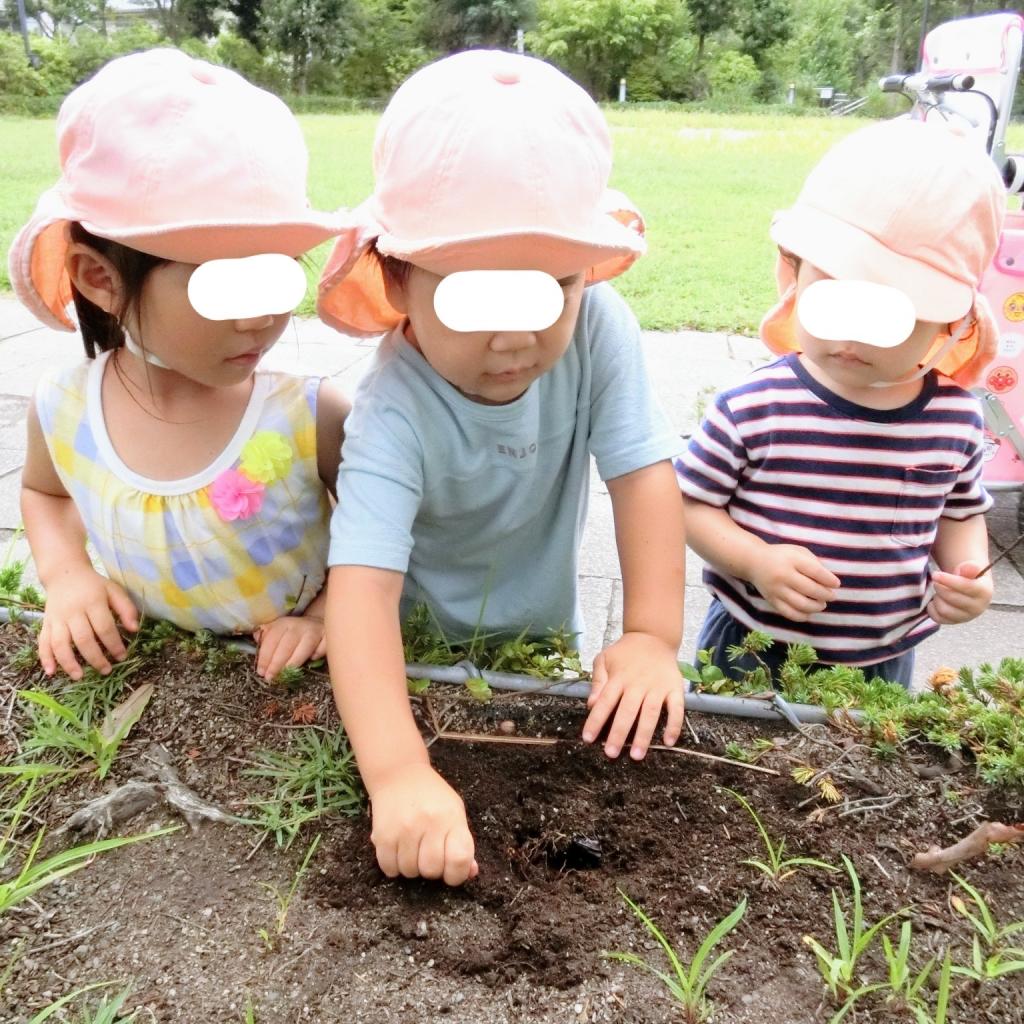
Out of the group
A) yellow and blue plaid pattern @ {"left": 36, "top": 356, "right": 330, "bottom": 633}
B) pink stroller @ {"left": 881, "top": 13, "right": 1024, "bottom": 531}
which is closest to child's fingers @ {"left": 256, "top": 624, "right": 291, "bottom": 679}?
yellow and blue plaid pattern @ {"left": 36, "top": 356, "right": 330, "bottom": 633}

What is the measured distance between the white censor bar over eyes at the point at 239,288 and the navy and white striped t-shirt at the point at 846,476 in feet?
2.54

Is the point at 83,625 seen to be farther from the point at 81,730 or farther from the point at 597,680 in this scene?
the point at 597,680

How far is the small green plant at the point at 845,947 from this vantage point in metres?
0.89

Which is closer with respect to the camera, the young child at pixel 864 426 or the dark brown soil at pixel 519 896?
the dark brown soil at pixel 519 896

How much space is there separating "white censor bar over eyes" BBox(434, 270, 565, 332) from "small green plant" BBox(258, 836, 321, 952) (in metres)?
0.61

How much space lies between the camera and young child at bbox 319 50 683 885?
1028mm

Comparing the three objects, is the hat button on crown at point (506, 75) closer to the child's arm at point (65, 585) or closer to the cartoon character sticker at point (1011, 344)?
the child's arm at point (65, 585)

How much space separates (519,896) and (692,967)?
0.68ft

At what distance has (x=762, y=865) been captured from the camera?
3.38 ft

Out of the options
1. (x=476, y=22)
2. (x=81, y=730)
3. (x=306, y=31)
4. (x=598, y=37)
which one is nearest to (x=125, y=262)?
(x=81, y=730)

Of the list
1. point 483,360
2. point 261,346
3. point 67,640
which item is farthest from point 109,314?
point 483,360

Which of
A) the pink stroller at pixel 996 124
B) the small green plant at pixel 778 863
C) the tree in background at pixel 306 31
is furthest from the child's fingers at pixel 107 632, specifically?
the tree in background at pixel 306 31

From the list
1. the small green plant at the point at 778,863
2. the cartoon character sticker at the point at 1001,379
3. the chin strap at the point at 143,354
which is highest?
the chin strap at the point at 143,354

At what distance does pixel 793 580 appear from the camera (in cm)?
151
